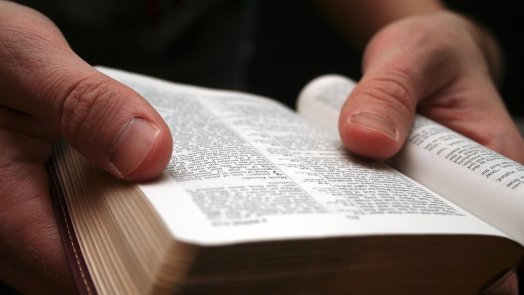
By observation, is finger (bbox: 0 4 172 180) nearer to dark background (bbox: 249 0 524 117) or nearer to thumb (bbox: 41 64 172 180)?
thumb (bbox: 41 64 172 180)

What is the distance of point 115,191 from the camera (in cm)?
34

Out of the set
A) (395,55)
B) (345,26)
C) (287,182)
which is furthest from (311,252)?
(345,26)

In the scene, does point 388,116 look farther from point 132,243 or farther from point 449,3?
point 449,3

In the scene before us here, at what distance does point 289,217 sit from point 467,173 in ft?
0.65

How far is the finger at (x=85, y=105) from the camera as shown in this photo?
338 mm

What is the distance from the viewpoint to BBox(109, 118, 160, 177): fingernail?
1.08ft

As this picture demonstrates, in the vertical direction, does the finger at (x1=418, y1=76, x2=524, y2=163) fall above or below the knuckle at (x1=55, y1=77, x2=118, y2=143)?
below

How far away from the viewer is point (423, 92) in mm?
551

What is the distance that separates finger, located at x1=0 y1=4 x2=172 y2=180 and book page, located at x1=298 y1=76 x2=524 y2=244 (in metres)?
0.24

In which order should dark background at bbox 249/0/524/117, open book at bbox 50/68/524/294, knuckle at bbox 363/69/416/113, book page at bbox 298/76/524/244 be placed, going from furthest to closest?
dark background at bbox 249/0/524/117
knuckle at bbox 363/69/416/113
book page at bbox 298/76/524/244
open book at bbox 50/68/524/294

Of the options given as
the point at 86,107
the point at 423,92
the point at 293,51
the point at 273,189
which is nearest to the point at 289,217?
the point at 273,189

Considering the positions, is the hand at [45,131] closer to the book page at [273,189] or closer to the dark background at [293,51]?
the book page at [273,189]

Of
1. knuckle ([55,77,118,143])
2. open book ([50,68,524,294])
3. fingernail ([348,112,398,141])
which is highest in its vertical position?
knuckle ([55,77,118,143])

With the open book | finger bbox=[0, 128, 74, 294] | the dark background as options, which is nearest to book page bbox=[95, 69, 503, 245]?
the open book
